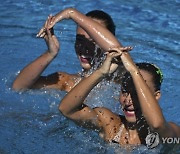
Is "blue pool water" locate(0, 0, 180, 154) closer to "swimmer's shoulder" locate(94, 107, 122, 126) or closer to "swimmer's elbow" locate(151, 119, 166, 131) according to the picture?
"swimmer's shoulder" locate(94, 107, 122, 126)

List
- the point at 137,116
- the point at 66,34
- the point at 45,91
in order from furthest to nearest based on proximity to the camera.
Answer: the point at 66,34 < the point at 45,91 < the point at 137,116

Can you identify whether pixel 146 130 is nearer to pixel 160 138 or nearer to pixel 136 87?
pixel 160 138

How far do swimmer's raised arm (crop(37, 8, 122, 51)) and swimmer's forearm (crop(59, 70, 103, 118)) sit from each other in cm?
23

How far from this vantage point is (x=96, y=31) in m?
3.80

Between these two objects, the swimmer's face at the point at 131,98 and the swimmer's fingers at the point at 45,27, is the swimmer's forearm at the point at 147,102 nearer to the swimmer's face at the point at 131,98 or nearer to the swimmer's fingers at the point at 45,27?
the swimmer's face at the point at 131,98

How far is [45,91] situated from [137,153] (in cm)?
132

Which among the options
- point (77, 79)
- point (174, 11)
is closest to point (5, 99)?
point (77, 79)

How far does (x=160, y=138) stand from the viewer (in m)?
3.81

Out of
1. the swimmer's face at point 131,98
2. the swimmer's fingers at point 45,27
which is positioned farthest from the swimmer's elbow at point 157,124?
the swimmer's fingers at point 45,27

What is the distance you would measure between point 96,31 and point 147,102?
27.2 inches

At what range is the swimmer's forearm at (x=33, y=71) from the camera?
14.6 ft

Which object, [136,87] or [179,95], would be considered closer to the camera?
[136,87]

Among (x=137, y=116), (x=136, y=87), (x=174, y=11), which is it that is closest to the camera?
(x=136, y=87)

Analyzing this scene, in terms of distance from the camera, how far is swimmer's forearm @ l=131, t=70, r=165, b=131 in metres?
3.46
